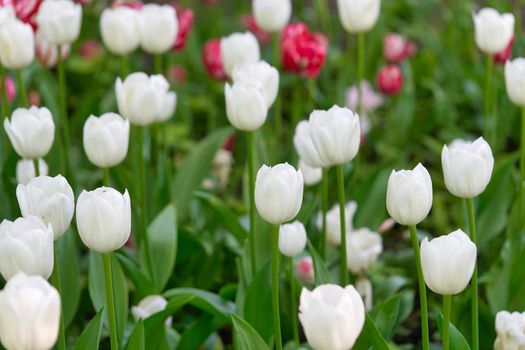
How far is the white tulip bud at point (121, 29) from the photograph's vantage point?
2.11 meters

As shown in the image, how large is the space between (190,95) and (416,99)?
814 millimetres

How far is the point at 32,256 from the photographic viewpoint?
124 cm

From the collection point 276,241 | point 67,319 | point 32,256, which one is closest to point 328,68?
point 67,319

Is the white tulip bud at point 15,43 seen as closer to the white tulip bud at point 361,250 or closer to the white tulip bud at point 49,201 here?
the white tulip bud at point 49,201

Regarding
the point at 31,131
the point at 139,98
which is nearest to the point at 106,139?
the point at 31,131

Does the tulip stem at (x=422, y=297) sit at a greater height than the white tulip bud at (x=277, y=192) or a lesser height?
lesser

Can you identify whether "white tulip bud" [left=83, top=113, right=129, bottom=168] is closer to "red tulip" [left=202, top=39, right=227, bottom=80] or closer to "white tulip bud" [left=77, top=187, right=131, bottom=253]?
"white tulip bud" [left=77, top=187, right=131, bottom=253]

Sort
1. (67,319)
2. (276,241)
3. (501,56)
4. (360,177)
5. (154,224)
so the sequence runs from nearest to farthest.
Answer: (276,241)
(67,319)
(154,224)
(501,56)
(360,177)

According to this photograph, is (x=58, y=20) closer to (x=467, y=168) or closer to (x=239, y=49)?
(x=239, y=49)

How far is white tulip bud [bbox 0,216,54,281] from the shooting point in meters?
1.23

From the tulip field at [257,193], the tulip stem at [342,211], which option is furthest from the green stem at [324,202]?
the tulip stem at [342,211]

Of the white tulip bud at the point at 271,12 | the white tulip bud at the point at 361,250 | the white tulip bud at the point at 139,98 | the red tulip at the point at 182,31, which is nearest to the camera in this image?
the white tulip bud at the point at 139,98

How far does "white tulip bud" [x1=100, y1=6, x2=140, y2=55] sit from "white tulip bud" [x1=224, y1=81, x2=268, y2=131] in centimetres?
56

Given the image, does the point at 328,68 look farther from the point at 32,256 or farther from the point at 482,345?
the point at 32,256
